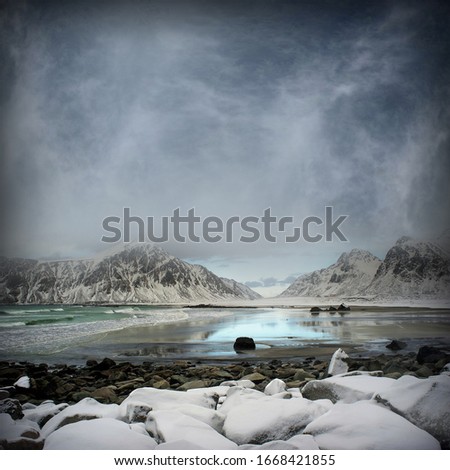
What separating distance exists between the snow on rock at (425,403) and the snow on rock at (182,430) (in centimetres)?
108

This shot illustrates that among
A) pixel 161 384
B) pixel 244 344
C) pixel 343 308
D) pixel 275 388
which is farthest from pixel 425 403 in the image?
pixel 343 308

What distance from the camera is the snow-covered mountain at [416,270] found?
190 inches

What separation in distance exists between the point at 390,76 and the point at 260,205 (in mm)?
1810

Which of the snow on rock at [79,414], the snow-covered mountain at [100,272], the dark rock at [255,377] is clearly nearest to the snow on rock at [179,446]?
the snow on rock at [79,414]

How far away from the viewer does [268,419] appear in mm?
2947

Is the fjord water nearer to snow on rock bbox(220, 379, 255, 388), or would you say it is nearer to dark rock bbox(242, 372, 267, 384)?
dark rock bbox(242, 372, 267, 384)

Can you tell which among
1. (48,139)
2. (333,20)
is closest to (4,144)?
(48,139)

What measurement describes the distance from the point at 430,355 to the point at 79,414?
11.4ft

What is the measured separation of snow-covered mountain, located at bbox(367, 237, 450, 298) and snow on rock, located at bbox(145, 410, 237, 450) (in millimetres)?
2732

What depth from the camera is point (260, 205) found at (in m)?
5.13

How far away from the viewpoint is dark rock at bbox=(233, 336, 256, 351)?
612 centimetres

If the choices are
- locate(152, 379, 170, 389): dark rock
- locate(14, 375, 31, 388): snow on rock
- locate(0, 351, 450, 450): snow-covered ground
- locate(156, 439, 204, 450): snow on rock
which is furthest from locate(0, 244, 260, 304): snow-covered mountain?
locate(156, 439, 204, 450): snow on rock

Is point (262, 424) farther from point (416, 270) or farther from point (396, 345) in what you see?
point (396, 345)

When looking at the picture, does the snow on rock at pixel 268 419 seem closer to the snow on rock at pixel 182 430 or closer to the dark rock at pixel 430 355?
the snow on rock at pixel 182 430
